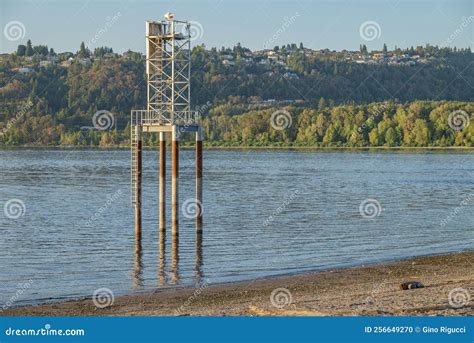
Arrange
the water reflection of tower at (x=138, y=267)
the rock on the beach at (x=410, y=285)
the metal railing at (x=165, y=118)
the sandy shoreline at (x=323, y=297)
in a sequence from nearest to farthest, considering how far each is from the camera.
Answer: the sandy shoreline at (x=323, y=297), the rock on the beach at (x=410, y=285), the water reflection of tower at (x=138, y=267), the metal railing at (x=165, y=118)

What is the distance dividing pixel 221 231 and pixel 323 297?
23.2 meters

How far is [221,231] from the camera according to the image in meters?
47.6

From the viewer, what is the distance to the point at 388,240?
44.2 metres

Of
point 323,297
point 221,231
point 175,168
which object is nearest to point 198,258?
point 175,168

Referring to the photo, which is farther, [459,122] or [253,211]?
[459,122]

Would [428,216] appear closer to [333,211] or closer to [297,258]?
[333,211]

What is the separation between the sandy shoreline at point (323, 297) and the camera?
20.4m

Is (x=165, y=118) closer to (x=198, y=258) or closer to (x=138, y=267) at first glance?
(x=198, y=258)

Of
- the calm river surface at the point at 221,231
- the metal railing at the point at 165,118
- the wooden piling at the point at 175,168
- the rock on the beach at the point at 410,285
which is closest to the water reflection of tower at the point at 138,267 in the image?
the calm river surface at the point at 221,231

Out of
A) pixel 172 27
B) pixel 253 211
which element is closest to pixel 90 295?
pixel 172 27

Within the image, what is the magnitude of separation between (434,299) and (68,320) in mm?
10328

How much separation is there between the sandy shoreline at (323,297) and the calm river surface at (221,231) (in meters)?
2.11

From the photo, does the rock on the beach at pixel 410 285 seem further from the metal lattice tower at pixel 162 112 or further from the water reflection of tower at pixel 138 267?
the metal lattice tower at pixel 162 112

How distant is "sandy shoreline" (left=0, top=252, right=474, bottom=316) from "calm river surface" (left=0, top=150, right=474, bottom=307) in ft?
6.92
